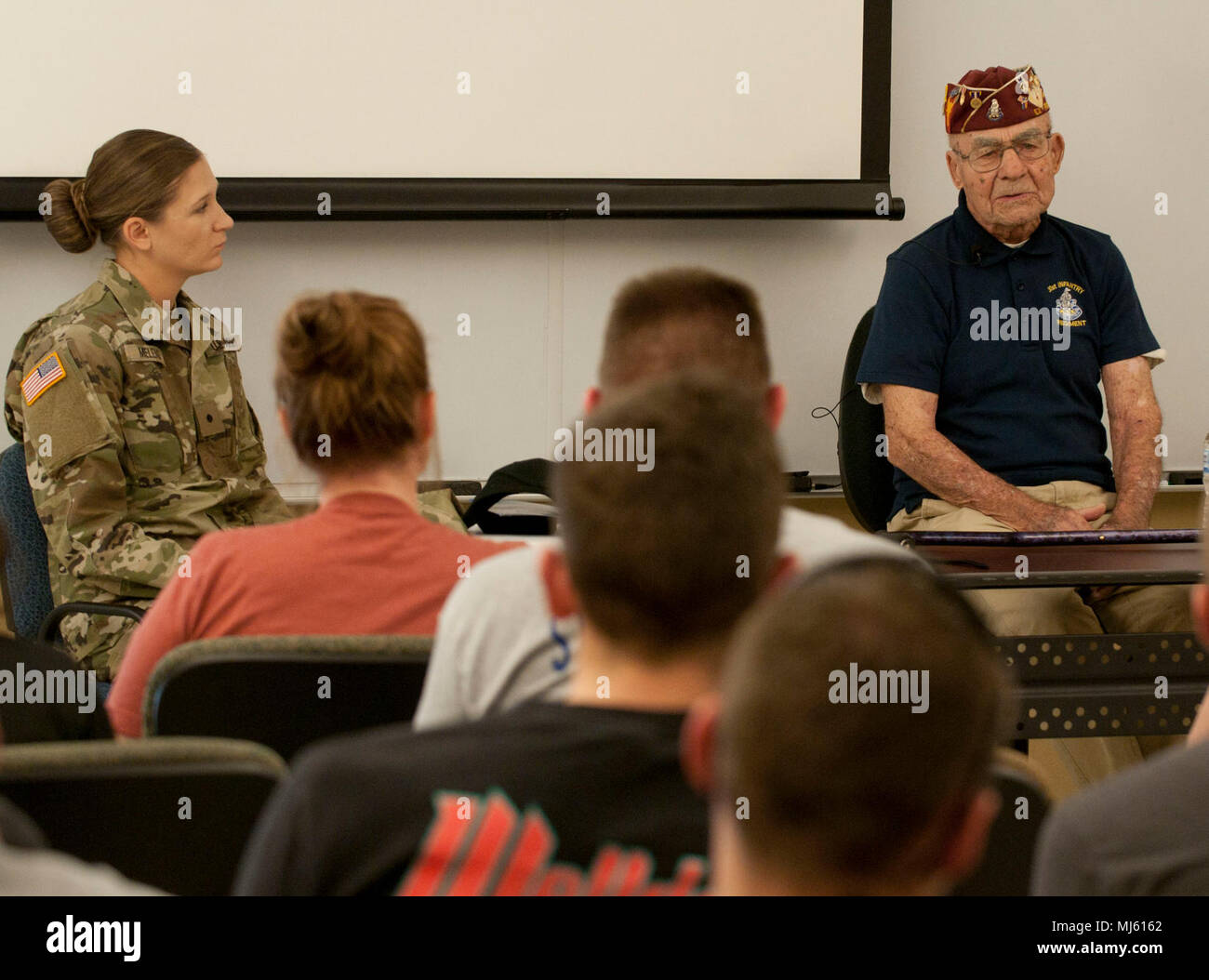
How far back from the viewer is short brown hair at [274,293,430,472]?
56.4 inches

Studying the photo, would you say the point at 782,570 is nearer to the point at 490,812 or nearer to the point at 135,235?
→ the point at 490,812

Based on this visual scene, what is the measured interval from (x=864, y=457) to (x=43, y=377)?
1627 mm

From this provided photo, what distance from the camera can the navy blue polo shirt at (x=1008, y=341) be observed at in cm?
269

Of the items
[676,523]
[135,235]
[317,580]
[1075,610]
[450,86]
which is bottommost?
[1075,610]

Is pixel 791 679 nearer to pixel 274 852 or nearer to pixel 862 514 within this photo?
pixel 274 852

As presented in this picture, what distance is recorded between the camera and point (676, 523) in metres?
0.85

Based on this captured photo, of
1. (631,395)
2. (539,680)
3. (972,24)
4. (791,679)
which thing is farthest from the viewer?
(972,24)

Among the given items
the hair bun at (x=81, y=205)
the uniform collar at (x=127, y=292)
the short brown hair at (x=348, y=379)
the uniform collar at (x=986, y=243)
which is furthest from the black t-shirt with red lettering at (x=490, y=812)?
the uniform collar at (x=986, y=243)

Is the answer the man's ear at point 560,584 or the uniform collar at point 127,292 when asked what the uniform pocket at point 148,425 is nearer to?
the uniform collar at point 127,292

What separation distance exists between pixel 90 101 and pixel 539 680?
2.75m

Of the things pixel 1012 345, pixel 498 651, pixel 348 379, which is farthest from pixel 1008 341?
pixel 498 651

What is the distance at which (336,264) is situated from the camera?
3408mm

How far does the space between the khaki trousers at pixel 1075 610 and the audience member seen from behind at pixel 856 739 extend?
1.56 metres
